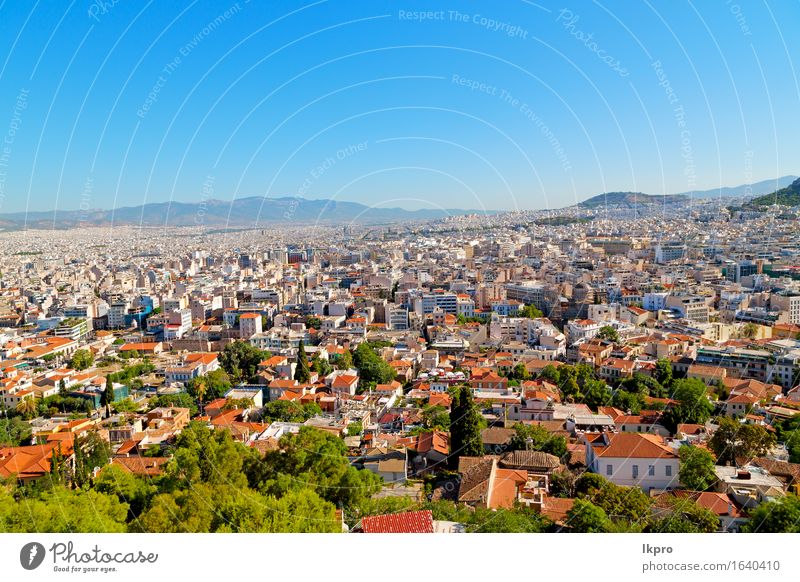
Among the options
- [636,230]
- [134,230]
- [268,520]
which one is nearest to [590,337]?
[268,520]

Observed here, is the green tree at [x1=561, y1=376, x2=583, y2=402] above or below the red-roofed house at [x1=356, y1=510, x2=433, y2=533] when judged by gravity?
below

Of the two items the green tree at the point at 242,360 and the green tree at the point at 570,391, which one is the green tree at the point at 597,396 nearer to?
the green tree at the point at 570,391

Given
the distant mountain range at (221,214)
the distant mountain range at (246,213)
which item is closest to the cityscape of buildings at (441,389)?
the distant mountain range at (246,213)

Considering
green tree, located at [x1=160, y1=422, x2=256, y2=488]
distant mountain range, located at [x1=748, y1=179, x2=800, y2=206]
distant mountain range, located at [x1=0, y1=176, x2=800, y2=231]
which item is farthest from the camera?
distant mountain range, located at [x1=0, y1=176, x2=800, y2=231]

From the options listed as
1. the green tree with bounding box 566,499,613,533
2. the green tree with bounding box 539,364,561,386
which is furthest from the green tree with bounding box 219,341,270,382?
the green tree with bounding box 566,499,613,533

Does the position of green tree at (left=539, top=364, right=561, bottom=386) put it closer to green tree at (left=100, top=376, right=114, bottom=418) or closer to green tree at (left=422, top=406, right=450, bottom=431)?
green tree at (left=422, top=406, right=450, bottom=431)

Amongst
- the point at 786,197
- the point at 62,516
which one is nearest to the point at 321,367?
the point at 62,516
